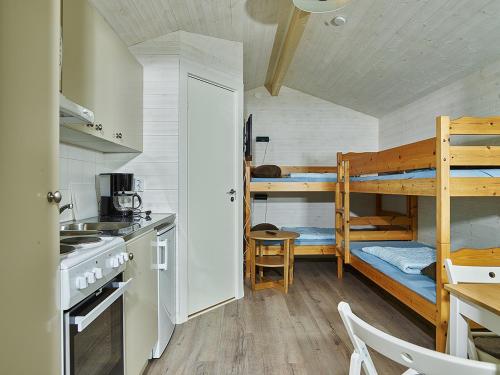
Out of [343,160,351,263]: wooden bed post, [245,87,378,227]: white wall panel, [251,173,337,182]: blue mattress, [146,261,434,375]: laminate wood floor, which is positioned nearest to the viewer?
[146,261,434,375]: laminate wood floor

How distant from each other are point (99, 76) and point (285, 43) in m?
1.94

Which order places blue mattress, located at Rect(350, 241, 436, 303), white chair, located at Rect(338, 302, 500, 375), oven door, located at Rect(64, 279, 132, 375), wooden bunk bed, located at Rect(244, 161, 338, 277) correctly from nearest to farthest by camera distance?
white chair, located at Rect(338, 302, 500, 375)
oven door, located at Rect(64, 279, 132, 375)
blue mattress, located at Rect(350, 241, 436, 303)
wooden bunk bed, located at Rect(244, 161, 338, 277)

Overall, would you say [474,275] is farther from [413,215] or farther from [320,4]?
[413,215]

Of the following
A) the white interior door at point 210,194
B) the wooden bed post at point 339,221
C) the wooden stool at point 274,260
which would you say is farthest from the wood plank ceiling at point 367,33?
the wooden stool at point 274,260

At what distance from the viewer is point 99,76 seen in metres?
1.64

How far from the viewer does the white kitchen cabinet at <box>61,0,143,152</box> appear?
4.53ft

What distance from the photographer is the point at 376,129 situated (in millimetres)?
4555

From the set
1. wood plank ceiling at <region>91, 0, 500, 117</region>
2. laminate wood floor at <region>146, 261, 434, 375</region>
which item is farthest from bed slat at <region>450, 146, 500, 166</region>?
laminate wood floor at <region>146, 261, 434, 375</region>

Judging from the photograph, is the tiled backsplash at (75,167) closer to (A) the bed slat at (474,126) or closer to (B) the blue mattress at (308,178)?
(B) the blue mattress at (308,178)

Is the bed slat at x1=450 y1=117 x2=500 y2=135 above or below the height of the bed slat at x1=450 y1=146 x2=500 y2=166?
above

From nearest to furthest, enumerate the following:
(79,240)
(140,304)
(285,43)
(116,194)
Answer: (79,240) < (140,304) < (116,194) < (285,43)

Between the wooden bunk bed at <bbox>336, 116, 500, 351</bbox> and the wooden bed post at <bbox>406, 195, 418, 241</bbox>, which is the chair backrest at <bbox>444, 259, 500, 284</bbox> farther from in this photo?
the wooden bed post at <bbox>406, 195, 418, 241</bbox>

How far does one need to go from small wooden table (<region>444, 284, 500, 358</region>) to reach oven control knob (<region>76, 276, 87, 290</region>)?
1313 millimetres

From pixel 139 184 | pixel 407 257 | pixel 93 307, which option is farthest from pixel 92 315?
pixel 407 257
